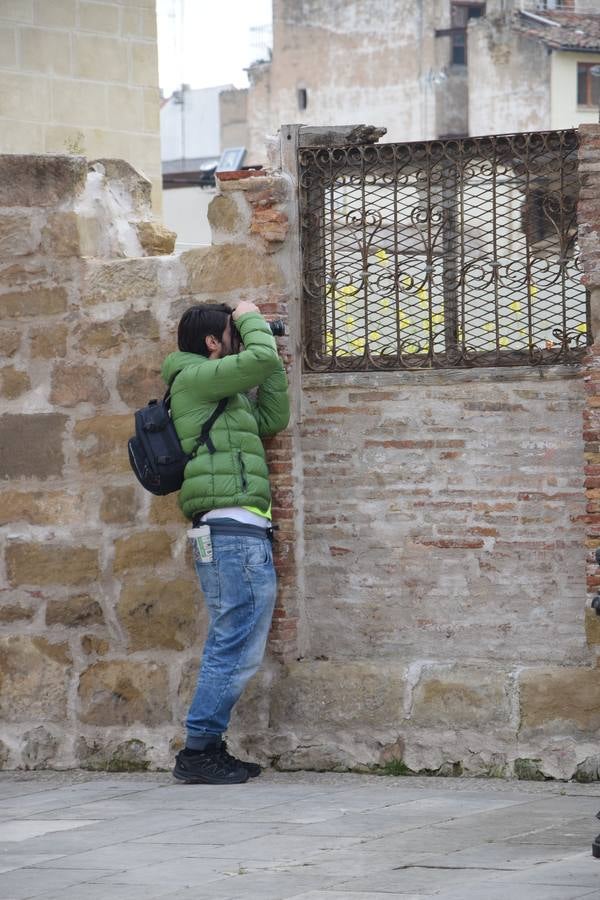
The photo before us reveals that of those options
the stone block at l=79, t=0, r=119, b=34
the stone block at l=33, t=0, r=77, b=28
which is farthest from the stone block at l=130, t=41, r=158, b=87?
the stone block at l=33, t=0, r=77, b=28

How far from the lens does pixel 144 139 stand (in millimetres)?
16562

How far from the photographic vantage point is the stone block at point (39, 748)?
26.2 ft

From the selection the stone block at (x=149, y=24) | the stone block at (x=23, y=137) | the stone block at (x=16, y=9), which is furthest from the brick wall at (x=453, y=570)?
the stone block at (x=149, y=24)

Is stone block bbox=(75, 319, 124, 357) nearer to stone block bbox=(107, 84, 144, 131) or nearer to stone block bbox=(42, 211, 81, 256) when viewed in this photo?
stone block bbox=(42, 211, 81, 256)

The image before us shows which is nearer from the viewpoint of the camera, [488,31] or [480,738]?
[480,738]

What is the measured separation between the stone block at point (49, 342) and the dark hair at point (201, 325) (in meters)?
0.81

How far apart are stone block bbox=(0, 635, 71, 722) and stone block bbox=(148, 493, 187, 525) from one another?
2.43ft

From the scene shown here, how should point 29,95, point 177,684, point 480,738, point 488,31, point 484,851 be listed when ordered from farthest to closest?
point 488,31 < point 29,95 < point 177,684 < point 480,738 < point 484,851

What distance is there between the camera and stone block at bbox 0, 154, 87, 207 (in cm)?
807

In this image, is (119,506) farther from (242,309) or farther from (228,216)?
(228,216)

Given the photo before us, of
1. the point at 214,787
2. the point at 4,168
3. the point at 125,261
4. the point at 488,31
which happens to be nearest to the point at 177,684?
the point at 214,787

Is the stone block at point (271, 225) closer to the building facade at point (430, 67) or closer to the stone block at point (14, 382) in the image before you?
the stone block at point (14, 382)

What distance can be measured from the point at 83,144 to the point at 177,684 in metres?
9.10

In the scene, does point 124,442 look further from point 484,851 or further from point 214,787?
point 484,851
